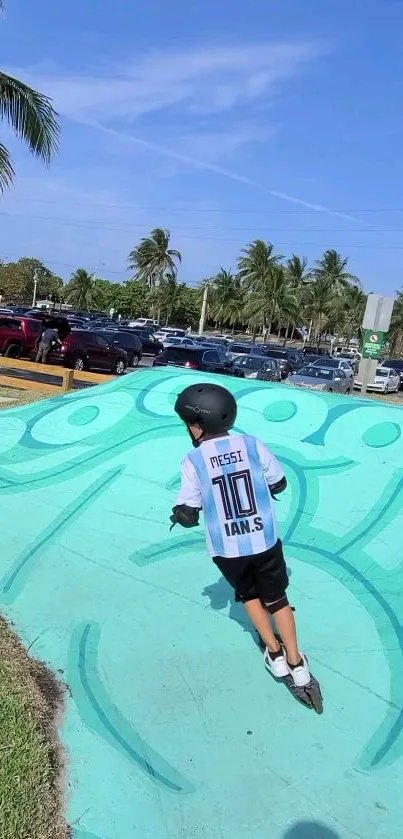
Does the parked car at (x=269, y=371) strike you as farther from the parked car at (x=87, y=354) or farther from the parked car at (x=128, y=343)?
the parked car at (x=128, y=343)

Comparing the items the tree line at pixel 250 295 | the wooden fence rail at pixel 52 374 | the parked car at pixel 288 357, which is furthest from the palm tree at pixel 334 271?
the wooden fence rail at pixel 52 374

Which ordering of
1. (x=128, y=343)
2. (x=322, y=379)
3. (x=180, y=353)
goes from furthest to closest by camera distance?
(x=128, y=343) → (x=322, y=379) → (x=180, y=353)

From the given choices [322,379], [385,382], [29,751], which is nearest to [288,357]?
[385,382]

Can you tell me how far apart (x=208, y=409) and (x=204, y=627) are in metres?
1.40

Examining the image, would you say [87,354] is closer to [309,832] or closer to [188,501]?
[188,501]

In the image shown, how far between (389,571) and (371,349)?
1104cm

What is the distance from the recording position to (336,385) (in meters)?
23.0

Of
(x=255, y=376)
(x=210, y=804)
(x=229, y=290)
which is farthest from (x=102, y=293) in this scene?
(x=210, y=804)

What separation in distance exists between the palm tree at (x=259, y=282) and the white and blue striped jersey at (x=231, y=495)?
5672cm

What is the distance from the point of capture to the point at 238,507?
3.10 meters

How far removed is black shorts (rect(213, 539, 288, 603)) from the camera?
312cm

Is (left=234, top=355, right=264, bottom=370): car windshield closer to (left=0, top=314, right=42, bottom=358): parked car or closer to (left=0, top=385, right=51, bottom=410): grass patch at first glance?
(left=0, top=314, right=42, bottom=358): parked car

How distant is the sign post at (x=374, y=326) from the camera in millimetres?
14648

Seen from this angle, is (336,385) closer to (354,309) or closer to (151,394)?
(151,394)
